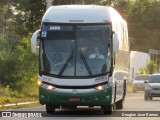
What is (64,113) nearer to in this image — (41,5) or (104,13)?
(104,13)

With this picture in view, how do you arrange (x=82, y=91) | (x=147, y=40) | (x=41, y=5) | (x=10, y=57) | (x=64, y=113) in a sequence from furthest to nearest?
1. (x=147, y=40)
2. (x=41, y=5)
3. (x=10, y=57)
4. (x=64, y=113)
5. (x=82, y=91)

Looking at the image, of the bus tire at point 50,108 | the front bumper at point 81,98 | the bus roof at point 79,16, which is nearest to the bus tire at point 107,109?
the front bumper at point 81,98

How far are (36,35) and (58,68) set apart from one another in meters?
1.34

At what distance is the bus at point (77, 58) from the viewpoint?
20531 millimetres

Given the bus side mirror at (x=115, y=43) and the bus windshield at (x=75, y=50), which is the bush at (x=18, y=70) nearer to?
the bus windshield at (x=75, y=50)

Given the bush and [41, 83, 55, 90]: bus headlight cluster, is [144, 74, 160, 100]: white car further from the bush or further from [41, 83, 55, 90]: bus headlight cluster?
[41, 83, 55, 90]: bus headlight cluster

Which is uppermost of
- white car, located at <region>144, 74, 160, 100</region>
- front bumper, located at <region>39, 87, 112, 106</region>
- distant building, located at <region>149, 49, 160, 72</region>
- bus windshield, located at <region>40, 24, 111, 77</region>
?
bus windshield, located at <region>40, 24, 111, 77</region>

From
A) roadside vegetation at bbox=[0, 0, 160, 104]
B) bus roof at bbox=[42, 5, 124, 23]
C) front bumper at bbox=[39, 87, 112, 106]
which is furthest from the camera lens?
roadside vegetation at bbox=[0, 0, 160, 104]

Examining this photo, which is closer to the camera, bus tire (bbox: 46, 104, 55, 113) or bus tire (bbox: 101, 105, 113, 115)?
bus tire (bbox: 101, 105, 113, 115)

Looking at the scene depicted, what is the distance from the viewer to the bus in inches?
808

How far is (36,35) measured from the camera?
21047mm

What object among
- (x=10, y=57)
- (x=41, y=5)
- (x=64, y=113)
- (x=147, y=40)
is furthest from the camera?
(x=147, y=40)

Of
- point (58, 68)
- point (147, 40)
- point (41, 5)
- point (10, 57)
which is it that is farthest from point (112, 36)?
point (147, 40)

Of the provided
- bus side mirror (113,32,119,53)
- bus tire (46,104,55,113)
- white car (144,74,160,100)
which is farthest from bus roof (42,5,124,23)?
white car (144,74,160,100)
